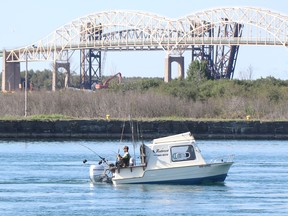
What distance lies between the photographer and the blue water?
42.0 metres

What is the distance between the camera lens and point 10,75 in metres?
170

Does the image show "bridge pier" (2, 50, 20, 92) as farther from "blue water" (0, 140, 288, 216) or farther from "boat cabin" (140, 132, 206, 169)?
"boat cabin" (140, 132, 206, 169)

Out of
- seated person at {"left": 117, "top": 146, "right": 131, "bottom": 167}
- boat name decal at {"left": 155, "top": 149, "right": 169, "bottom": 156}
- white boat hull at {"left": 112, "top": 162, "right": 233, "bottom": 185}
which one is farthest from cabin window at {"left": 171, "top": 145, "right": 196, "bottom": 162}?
seated person at {"left": 117, "top": 146, "right": 131, "bottom": 167}

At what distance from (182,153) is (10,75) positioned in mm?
123488

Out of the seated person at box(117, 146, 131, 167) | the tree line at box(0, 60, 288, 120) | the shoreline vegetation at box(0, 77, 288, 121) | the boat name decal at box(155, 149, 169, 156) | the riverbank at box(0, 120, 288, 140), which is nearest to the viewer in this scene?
the seated person at box(117, 146, 131, 167)

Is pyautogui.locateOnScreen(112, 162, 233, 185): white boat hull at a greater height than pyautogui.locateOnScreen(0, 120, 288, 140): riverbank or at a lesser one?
lesser

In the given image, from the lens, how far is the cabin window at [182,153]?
160 feet

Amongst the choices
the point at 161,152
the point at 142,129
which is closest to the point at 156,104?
the point at 142,129

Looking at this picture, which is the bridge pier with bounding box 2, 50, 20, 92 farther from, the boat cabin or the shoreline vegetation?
the boat cabin

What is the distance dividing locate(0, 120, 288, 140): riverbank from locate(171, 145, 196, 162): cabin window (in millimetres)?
39514

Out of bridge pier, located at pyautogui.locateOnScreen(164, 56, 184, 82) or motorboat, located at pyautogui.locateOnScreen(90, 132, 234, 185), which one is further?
bridge pier, located at pyautogui.locateOnScreen(164, 56, 184, 82)

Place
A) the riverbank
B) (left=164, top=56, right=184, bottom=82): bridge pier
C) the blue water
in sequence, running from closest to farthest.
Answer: the blue water, the riverbank, (left=164, top=56, right=184, bottom=82): bridge pier

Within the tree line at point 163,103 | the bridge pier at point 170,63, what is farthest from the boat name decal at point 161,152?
the bridge pier at point 170,63

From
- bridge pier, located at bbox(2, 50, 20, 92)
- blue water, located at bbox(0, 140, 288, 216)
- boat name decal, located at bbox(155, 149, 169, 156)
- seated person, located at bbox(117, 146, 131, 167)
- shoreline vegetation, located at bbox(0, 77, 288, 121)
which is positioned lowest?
blue water, located at bbox(0, 140, 288, 216)
